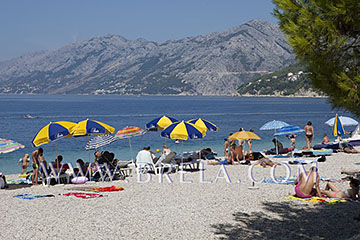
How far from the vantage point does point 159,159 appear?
59.4ft

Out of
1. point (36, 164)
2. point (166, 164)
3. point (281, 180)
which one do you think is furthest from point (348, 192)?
point (36, 164)

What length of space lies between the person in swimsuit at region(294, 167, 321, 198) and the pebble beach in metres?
0.44

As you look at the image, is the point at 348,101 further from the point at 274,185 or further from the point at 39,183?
the point at 39,183

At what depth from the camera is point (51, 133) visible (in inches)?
586

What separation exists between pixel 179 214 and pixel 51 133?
21.5ft

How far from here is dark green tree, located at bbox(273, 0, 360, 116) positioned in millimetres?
6018

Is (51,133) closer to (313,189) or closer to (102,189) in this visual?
(102,189)

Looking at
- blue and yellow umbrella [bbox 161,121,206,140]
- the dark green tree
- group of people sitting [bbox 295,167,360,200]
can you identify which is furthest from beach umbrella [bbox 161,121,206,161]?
the dark green tree

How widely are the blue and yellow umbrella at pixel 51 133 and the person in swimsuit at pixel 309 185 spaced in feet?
27.0

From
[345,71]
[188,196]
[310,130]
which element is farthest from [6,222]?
[310,130]

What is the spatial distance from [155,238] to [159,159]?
9.62 meters

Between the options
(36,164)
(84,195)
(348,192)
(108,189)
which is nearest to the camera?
(348,192)

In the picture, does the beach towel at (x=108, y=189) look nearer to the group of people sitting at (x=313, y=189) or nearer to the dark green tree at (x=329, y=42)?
the group of people sitting at (x=313, y=189)

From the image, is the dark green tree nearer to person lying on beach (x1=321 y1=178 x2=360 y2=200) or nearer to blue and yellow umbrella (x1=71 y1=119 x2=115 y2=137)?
person lying on beach (x1=321 y1=178 x2=360 y2=200)
